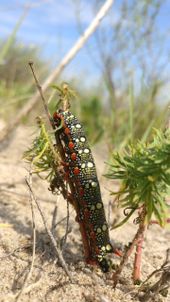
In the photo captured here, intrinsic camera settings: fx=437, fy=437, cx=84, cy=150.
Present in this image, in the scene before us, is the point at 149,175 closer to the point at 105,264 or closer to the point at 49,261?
the point at 105,264

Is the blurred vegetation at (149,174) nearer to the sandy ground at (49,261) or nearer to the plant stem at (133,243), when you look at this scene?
the plant stem at (133,243)

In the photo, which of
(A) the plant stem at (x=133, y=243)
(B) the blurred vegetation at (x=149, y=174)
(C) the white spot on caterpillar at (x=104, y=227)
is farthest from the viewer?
(C) the white spot on caterpillar at (x=104, y=227)

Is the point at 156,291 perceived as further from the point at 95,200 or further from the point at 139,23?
the point at 139,23

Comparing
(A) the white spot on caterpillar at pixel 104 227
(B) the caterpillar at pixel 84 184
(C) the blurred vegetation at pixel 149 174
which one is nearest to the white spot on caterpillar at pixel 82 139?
(B) the caterpillar at pixel 84 184

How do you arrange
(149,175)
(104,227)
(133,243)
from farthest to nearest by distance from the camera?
(104,227)
(133,243)
(149,175)

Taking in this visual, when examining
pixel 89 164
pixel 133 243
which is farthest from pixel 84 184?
pixel 133 243
